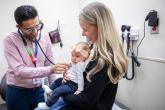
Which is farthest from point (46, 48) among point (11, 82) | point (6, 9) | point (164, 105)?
point (6, 9)

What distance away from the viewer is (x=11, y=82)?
1681mm

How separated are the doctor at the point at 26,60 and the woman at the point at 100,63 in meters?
0.43

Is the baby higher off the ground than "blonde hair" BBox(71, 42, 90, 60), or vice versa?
"blonde hair" BBox(71, 42, 90, 60)

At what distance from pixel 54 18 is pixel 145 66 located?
1.92 meters

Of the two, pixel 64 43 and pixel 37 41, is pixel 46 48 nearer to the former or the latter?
pixel 37 41

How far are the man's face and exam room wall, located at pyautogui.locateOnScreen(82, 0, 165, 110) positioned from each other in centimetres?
121

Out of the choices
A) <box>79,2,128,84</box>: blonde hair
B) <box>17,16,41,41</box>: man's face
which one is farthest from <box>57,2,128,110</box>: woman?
<box>17,16,41,41</box>: man's face

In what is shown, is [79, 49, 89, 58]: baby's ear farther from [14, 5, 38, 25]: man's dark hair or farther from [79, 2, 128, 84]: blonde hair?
[14, 5, 38, 25]: man's dark hair

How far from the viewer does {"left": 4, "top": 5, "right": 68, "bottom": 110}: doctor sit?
5.09 ft

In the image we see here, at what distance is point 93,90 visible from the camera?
Result: 3.37 ft

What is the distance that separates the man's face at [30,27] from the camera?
1561 millimetres

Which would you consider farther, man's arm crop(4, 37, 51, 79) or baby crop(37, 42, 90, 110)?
man's arm crop(4, 37, 51, 79)

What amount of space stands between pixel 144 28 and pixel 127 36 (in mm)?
261

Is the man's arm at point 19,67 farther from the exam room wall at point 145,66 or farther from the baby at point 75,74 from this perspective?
the exam room wall at point 145,66
